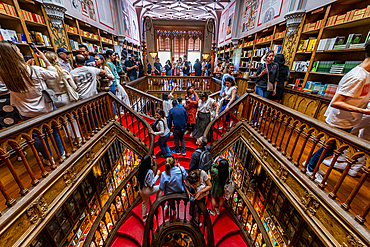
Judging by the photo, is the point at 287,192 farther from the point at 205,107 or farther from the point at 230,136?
the point at 205,107

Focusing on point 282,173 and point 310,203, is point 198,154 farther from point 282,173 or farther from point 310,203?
point 310,203

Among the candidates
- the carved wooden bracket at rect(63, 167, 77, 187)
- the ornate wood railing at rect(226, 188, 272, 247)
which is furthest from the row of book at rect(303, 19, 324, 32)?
the carved wooden bracket at rect(63, 167, 77, 187)

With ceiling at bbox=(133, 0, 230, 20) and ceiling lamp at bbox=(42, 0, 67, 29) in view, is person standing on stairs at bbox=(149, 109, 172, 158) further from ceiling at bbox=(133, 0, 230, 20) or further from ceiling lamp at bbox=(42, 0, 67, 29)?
ceiling at bbox=(133, 0, 230, 20)

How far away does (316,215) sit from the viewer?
1.45m

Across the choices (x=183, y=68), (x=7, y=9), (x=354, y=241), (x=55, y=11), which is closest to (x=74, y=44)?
(x=55, y=11)

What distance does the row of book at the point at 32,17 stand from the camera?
9.87 feet

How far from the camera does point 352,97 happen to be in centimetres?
138

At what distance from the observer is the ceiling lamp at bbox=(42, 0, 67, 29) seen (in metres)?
3.39

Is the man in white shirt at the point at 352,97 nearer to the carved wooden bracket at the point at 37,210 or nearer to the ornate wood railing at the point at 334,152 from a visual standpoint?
the ornate wood railing at the point at 334,152

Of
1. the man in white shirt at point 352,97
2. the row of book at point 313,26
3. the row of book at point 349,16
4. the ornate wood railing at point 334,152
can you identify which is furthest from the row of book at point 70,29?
the row of book at point 349,16

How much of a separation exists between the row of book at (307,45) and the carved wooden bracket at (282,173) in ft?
10.7

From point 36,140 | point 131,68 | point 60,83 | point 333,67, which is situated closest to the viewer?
point 36,140

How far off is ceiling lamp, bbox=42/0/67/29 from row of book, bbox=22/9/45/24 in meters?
0.22

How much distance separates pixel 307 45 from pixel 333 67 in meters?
0.92
